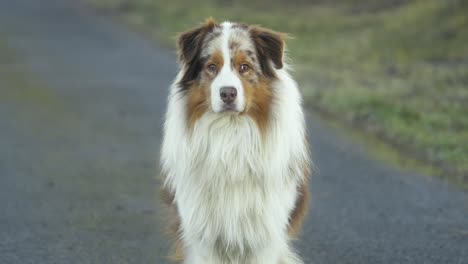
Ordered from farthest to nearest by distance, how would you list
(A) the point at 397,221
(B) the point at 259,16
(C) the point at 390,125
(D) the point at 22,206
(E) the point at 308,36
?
(B) the point at 259,16
(E) the point at 308,36
(C) the point at 390,125
(D) the point at 22,206
(A) the point at 397,221

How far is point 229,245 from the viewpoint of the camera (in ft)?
19.5

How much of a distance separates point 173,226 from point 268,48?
4.81 feet

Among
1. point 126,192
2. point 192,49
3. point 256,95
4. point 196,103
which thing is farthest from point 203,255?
point 126,192

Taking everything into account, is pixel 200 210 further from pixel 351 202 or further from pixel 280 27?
pixel 280 27

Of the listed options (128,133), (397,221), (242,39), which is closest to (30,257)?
(242,39)

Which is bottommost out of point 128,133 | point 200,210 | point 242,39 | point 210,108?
point 128,133

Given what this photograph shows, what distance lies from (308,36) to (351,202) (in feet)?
40.0

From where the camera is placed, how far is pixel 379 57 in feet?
55.5

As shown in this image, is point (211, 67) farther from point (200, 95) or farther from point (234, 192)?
point (234, 192)

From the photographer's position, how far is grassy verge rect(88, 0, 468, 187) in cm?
1109

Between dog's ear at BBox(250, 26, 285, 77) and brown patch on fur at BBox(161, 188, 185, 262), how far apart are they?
120 cm

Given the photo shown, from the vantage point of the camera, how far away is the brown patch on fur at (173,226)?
6.27 meters

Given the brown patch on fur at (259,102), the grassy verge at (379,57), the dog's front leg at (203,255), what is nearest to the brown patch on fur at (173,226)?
the dog's front leg at (203,255)

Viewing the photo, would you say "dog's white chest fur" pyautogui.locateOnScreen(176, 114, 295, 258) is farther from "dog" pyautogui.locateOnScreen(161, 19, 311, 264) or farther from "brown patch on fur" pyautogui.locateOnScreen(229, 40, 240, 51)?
"brown patch on fur" pyautogui.locateOnScreen(229, 40, 240, 51)
